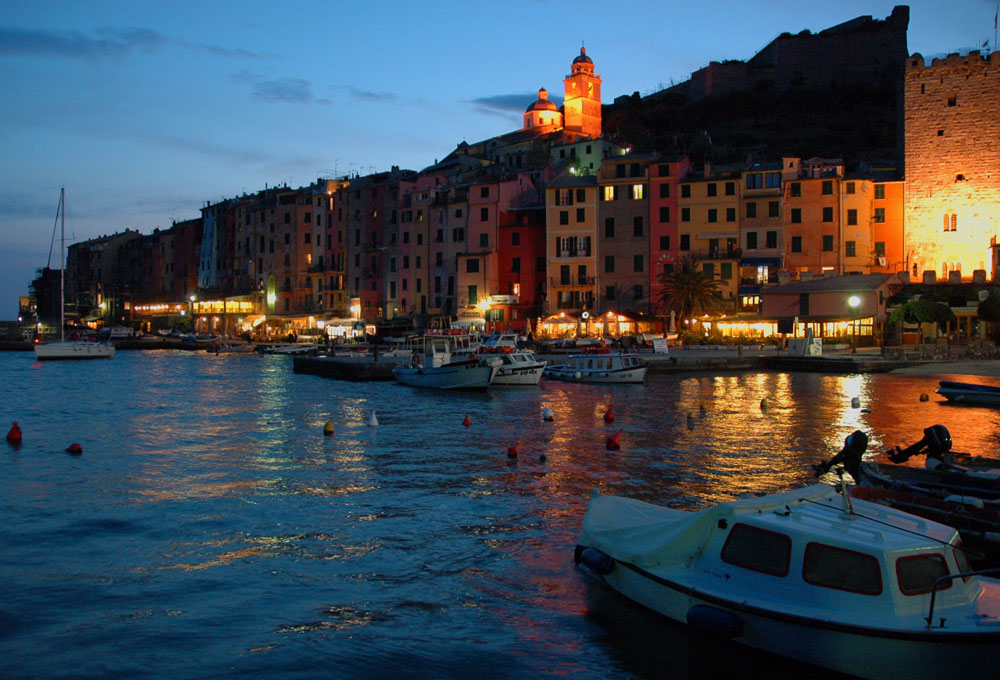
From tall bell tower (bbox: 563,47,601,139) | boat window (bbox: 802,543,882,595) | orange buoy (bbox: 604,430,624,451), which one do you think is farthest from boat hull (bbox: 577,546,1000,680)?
tall bell tower (bbox: 563,47,601,139)

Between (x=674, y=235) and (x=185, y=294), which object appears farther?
(x=185, y=294)

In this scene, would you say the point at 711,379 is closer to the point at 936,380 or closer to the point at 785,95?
the point at 936,380

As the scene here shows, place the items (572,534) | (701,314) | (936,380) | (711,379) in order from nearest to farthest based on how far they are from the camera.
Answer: (572,534), (936,380), (711,379), (701,314)

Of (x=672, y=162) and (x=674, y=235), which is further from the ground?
(x=672, y=162)

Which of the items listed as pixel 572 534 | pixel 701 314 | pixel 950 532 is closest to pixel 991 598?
pixel 950 532

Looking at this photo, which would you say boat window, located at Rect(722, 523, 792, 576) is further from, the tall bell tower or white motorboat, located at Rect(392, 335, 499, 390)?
the tall bell tower

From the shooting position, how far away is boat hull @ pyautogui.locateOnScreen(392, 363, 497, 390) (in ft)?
136

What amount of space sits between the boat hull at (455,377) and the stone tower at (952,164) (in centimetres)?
3284

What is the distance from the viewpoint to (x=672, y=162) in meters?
65.3

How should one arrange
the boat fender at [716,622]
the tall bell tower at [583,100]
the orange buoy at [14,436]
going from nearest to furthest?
the boat fender at [716,622] → the orange buoy at [14,436] → the tall bell tower at [583,100]

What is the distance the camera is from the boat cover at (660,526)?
34.3 feet

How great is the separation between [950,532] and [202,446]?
843 inches

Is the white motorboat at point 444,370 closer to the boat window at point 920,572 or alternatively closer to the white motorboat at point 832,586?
the white motorboat at point 832,586

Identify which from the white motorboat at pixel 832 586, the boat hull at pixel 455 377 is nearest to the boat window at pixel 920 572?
the white motorboat at pixel 832 586
